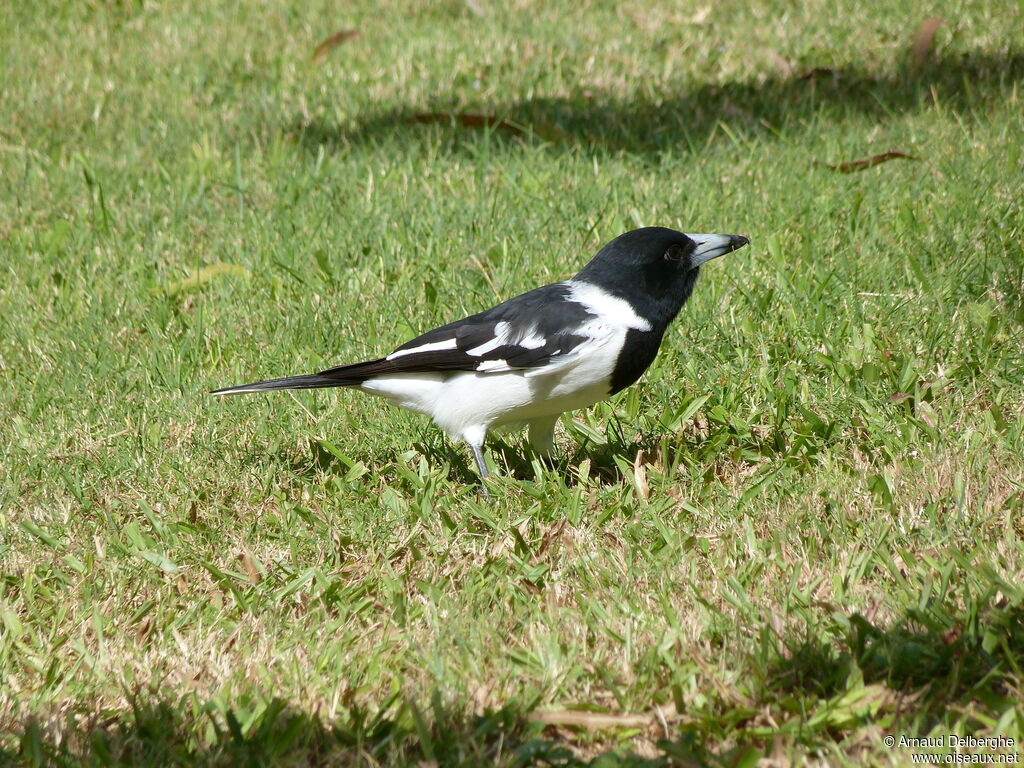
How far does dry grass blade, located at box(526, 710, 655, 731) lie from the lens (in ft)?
8.37

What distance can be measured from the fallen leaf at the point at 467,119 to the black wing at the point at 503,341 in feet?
9.78

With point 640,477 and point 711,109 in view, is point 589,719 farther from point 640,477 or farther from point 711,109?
point 711,109

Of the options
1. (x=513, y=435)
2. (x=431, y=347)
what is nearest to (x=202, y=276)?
(x=513, y=435)

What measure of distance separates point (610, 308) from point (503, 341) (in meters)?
0.38

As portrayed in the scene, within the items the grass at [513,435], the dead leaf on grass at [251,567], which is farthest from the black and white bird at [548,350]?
the dead leaf on grass at [251,567]

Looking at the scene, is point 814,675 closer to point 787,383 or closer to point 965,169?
point 787,383

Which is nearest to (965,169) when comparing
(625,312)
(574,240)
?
(574,240)

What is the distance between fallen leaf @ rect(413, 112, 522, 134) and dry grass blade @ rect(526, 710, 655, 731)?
15.3 ft

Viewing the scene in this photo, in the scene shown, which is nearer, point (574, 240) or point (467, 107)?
point (574, 240)

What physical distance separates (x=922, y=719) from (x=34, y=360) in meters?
3.93

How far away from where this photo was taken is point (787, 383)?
165 inches

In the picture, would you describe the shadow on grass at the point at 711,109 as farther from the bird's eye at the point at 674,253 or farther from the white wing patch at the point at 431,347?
the white wing patch at the point at 431,347

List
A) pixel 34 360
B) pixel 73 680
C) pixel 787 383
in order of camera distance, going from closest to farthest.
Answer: pixel 73 680, pixel 787 383, pixel 34 360

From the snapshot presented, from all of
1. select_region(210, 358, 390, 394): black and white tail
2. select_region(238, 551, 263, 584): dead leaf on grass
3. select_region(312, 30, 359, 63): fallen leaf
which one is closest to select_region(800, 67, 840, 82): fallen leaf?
select_region(312, 30, 359, 63): fallen leaf
